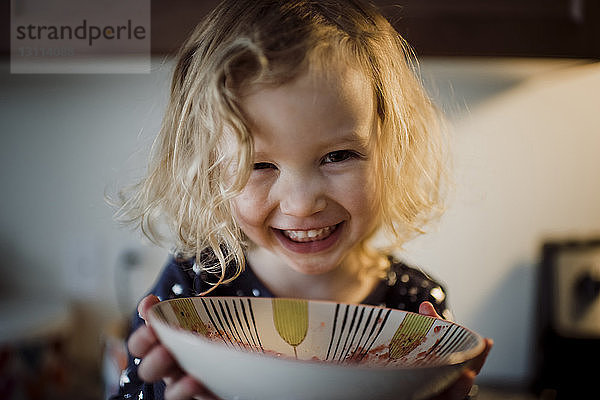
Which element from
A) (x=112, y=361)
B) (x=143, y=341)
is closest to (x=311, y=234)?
(x=143, y=341)

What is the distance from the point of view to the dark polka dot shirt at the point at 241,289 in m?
0.62

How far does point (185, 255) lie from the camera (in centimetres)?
69

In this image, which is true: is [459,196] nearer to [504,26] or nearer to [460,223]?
[460,223]

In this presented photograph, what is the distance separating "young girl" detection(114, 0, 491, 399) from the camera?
0.48m

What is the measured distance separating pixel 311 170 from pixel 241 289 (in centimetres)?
24

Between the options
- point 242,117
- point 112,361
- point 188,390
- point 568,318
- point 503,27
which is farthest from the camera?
point 568,318

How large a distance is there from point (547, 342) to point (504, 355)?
6.9 inches

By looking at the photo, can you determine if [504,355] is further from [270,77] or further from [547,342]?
[270,77]

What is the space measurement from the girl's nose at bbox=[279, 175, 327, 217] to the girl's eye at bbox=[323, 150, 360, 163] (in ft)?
0.09

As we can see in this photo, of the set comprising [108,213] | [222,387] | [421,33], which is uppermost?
[421,33]

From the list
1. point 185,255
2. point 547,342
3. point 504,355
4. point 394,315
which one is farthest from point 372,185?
point 504,355

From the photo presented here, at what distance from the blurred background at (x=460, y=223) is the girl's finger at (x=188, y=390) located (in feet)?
2.68

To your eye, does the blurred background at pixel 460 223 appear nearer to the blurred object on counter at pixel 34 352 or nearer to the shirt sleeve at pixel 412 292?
the blurred object on counter at pixel 34 352

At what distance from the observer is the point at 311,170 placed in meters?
0.50
